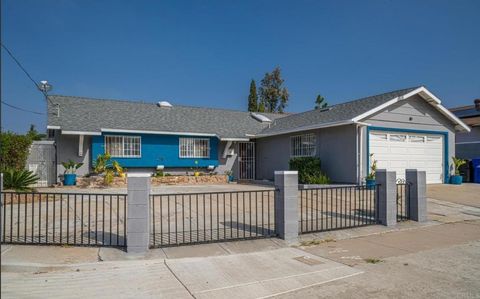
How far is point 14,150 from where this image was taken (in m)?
15.3

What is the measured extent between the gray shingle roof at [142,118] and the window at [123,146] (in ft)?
2.20

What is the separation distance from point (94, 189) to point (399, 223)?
13054mm

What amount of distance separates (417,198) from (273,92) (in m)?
39.5

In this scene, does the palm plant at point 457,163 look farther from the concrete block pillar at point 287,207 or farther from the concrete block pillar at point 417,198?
the concrete block pillar at point 287,207

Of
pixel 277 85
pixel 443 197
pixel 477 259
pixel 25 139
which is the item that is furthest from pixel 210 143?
pixel 277 85

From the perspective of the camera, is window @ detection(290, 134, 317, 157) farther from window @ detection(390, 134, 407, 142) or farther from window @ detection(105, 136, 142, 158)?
window @ detection(105, 136, 142, 158)

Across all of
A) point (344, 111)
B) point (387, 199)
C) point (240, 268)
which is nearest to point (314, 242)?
point (240, 268)

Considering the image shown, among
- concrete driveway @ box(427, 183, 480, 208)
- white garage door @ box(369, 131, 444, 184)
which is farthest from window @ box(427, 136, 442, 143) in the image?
concrete driveway @ box(427, 183, 480, 208)

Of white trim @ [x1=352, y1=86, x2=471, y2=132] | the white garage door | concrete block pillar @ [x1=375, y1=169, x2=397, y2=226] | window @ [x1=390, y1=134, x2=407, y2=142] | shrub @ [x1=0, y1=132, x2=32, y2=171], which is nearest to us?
concrete block pillar @ [x1=375, y1=169, x2=397, y2=226]

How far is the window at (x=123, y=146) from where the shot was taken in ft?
60.2

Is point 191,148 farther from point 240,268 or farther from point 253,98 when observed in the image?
point 253,98

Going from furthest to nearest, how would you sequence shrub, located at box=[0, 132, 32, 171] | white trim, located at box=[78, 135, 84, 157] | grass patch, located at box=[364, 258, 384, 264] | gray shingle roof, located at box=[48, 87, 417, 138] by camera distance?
gray shingle roof, located at box=[48, 87, 417, 138] < white trim, located at box=[78, 135, 84, 157] < shrub, located at box=[0, 132, 32, 171] < grass patch, located at box=[364, 258, 384, 264]

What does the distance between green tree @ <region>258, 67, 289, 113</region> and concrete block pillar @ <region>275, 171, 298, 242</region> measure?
134ft

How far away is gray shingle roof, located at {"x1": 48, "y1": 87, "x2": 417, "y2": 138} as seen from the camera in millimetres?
17375
